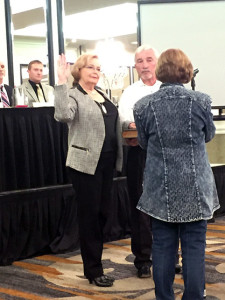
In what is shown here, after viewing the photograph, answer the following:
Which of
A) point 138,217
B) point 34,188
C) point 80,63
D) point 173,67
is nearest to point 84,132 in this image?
point 80,63

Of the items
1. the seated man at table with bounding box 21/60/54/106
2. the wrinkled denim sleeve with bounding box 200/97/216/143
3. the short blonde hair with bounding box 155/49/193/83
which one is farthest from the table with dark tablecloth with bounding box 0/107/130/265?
the wrinkled denim sleeve with bounding box 200/97/216/143

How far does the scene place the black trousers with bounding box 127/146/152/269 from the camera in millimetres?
3479

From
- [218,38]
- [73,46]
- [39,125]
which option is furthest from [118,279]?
[73,46]

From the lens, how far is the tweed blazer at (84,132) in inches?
125

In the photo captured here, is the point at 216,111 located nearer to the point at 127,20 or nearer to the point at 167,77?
the point at 127,20

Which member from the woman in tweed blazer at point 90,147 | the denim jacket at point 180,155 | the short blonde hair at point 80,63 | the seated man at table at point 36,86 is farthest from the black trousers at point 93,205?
the seated man at table at point 36,86

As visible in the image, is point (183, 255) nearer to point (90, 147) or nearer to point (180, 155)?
point (180, 155)

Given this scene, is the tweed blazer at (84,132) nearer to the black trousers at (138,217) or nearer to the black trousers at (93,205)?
the black trousers at (93,205)

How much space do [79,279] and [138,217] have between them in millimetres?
514

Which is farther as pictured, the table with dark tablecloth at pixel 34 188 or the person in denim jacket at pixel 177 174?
the table with dark tablecloth at pixel 34 188

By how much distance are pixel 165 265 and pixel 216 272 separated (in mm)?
1165

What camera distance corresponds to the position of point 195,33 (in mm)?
5801

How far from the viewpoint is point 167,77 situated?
2.48 metres

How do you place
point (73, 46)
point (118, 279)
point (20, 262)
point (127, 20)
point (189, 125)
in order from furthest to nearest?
1. point (127, 20)
2. point (73, 46)
3. point (20, 262)
4. point (118, 279)
5. point (189, 125)
